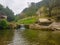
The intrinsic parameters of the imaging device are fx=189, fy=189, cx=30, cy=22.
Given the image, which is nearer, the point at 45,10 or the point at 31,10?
the point at 45,10

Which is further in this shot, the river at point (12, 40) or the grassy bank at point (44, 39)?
the river at point (12, 40)

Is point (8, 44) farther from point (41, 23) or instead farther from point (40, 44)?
point (41, 23)

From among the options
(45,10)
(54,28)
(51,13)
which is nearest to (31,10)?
(45,10)

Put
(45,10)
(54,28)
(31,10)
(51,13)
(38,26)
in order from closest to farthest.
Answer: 1. (54,28)
2. (38,26)
3. (51,13)
4. (45,10)
5. (31,10)

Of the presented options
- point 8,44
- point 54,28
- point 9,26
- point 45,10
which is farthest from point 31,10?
point 8,44

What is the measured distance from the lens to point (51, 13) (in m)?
67.3

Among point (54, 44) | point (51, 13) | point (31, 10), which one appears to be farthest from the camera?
point (31, 10)

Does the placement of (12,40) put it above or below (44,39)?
above

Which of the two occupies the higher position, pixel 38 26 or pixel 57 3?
pixel 57 3

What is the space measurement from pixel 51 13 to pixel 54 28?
2100 centimetres

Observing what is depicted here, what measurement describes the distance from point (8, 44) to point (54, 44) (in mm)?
5333

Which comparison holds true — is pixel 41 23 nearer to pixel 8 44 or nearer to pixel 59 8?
pixel 59 8

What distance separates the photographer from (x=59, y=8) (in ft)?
198

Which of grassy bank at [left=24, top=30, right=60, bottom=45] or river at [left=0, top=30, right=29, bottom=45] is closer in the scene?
grassy bank at [left=24, top=30, right=60, bottom=45]
